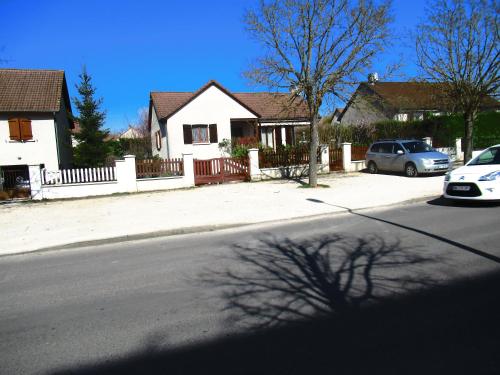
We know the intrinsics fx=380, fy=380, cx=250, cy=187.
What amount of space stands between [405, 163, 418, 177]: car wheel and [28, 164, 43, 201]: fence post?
15339 mm

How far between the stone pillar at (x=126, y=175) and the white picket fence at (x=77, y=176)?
Result: 0.90 ft

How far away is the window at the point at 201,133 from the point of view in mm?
25391

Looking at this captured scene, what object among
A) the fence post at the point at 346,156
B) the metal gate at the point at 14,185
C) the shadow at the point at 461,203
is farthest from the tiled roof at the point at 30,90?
the shadow at the point at 461,203

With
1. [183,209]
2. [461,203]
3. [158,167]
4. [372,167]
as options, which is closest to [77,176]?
[158,167]

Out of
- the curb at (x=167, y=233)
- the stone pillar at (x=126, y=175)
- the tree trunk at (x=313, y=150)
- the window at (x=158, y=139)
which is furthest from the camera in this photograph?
the window at (x=158, y=139)

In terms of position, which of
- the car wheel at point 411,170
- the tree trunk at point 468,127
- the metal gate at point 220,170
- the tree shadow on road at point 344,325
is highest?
the tree trunk at point 468,127

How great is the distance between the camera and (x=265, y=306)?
13.7 feet

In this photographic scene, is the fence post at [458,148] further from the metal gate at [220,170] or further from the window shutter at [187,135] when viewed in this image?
the window shutter at [187,135]

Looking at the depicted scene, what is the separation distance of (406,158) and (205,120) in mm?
13628

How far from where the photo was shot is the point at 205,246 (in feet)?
23.5

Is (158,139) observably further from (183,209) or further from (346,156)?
(183,209)

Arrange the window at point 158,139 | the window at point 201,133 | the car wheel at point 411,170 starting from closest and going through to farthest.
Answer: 1. the car wheel at point 411,170
2. the window at point 201,133
3. the window at point 158,139

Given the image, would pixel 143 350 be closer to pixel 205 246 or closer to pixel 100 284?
pixel 100 284

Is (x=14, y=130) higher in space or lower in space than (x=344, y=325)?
higher
